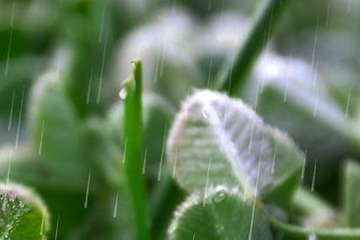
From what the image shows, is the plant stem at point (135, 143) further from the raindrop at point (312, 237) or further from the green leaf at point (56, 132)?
the green leaf at point (56, 132)

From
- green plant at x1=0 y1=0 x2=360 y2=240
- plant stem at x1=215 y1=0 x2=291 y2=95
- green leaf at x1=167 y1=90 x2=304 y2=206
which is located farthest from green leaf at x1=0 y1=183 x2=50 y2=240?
plant stem at x1=215 y1=0 x2=291 y2=95

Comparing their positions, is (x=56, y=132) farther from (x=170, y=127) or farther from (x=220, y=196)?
(x=220, y=196)

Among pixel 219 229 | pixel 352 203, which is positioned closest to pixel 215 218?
pixel 219 229

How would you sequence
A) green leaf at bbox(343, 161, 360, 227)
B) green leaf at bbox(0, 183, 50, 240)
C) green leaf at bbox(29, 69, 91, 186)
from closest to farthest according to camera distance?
1. green leaf at bbox(0, 183, 50, 240)
2. green leaf at bbox(343, 161, 360, 227)
3. green leaf at bbox(29, 69, 91, 186)

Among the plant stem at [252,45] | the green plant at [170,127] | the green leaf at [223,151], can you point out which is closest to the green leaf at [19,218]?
the green plant at [170,127]

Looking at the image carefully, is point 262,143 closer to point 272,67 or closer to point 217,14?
point 272,67

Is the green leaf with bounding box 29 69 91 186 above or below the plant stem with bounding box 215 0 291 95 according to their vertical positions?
below

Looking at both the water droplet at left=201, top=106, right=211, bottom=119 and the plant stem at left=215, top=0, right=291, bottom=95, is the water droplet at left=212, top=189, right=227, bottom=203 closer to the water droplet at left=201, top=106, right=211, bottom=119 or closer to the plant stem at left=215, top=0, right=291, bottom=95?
the water droplet at left=201, top=106, right=211, bottom=119
